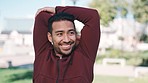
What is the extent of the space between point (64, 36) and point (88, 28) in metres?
0.13

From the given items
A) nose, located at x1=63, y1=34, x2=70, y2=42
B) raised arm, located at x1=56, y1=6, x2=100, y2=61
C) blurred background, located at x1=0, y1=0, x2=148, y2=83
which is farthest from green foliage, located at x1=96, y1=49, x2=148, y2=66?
nose, located at x1=63, y1=34, x2=70, y2=42

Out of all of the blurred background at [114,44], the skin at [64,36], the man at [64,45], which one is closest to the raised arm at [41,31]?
the man at [64,45]

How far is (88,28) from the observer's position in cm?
129

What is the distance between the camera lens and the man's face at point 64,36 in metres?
1.20

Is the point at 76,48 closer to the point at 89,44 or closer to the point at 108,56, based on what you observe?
the point at 89,44

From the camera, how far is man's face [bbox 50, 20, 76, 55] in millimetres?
1204

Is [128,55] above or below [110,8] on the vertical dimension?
below

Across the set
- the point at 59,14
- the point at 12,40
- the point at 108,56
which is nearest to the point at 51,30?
the point at 59,14

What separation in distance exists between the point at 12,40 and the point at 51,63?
8873 millimetres

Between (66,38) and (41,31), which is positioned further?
(41,31)

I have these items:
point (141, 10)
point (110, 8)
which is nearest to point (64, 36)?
point (141, 10)

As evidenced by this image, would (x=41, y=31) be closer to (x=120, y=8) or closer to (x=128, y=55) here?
(x=120, y=8)

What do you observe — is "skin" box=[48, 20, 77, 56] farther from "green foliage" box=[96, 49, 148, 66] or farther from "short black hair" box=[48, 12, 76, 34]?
"green foliage" box=[96, 49, 148, 66]

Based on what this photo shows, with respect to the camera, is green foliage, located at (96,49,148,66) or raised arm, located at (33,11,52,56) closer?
raised arm, located at (33,11,52,56)
